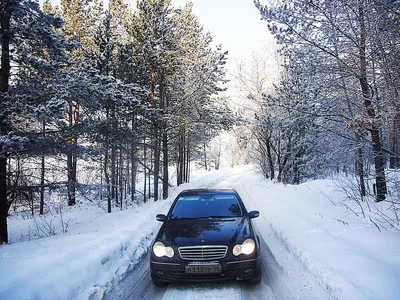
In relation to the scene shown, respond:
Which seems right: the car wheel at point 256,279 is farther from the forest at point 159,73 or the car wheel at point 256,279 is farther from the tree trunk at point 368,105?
the tree trunk at point 368,105

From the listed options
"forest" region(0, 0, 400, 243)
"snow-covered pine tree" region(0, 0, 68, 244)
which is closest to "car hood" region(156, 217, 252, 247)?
"forest" region(0, 0, 400, 243)

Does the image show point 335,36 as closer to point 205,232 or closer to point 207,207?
point 207,207

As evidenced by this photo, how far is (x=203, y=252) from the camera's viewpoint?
4.17m

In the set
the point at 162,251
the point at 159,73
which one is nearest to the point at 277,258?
the point at 162,251

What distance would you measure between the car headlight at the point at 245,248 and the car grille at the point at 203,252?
166 millimetres

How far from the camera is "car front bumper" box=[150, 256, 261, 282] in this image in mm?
4051

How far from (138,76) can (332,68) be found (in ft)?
41.0

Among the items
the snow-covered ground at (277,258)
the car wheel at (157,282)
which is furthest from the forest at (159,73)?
the car wheel at (157,282)

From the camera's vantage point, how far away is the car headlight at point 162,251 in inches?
167

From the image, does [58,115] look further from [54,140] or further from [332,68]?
[332,68]

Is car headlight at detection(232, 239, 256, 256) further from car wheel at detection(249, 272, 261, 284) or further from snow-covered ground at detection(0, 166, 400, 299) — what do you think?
snow-covered ground at detection(0, 166, 400, 299)

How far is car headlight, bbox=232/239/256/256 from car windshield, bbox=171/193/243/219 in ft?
3.36

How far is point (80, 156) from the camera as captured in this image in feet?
33.0

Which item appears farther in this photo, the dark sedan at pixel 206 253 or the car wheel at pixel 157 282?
the car wheel at pixel 157 282
